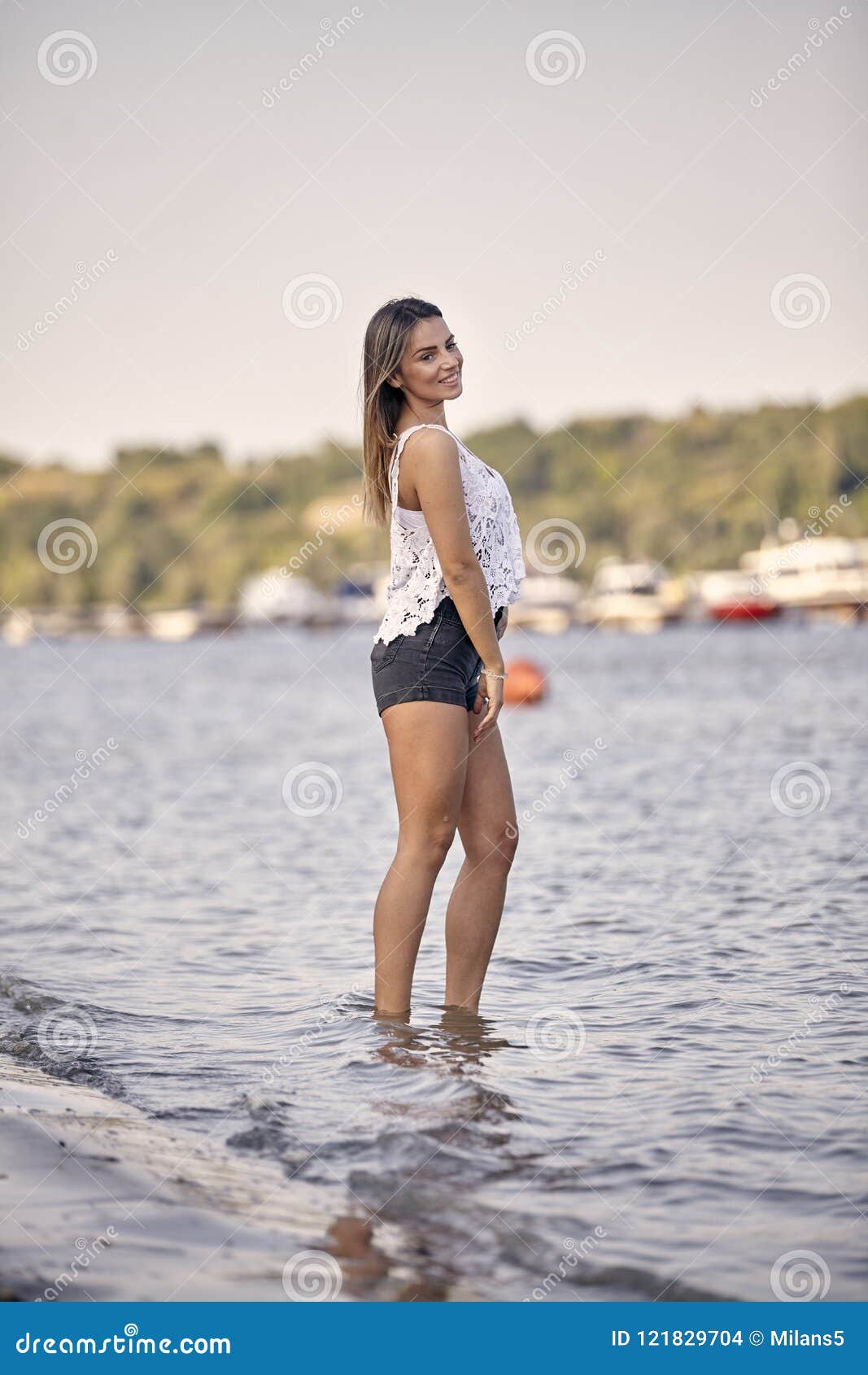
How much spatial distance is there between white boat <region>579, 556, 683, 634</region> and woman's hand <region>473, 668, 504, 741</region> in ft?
339

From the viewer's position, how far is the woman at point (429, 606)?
3.87 m

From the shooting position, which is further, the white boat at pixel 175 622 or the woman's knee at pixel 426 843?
the white boat at pixel 175 622

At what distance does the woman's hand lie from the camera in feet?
13.1

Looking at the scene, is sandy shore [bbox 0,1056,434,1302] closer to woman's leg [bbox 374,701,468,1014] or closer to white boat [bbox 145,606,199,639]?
woman's leg [bbox 374,701,468,1014]

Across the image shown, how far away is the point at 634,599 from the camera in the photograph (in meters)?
108

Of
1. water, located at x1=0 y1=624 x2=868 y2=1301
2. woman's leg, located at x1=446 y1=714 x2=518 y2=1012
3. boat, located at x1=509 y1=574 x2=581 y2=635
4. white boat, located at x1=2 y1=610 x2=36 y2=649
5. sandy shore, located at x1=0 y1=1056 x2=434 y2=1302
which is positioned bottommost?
sandy shore, located at x1=0 y1=1056 x2=434 y2=1302

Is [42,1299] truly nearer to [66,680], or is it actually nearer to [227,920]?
[227,920]

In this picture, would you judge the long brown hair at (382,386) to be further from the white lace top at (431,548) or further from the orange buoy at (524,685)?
the orange buoy at (524,685)

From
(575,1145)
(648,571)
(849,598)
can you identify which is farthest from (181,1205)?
(648,571)

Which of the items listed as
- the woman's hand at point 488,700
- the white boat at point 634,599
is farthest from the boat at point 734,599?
the woman's hand at point 488,700

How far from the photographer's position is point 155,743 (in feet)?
64.4

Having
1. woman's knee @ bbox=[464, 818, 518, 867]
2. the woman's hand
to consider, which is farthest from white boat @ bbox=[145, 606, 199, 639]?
the woman's hand

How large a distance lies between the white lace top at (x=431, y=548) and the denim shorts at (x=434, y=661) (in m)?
0.03
